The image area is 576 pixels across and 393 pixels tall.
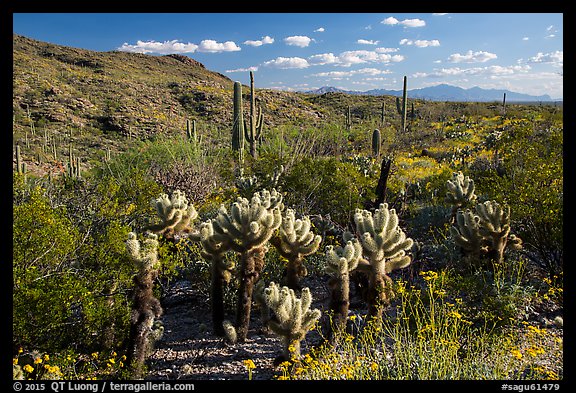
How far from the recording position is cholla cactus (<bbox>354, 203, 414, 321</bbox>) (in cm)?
468

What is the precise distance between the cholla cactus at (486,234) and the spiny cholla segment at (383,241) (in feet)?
5.99

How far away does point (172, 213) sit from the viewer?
6.45 meters

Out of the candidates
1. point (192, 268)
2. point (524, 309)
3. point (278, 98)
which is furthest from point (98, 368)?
point (278, 98)

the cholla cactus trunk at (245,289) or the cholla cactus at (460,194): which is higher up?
the cholla cactus at (460,194)

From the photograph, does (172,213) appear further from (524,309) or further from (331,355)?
(524,309)

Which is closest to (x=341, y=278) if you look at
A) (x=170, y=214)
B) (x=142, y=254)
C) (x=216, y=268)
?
(x=216, y=268)

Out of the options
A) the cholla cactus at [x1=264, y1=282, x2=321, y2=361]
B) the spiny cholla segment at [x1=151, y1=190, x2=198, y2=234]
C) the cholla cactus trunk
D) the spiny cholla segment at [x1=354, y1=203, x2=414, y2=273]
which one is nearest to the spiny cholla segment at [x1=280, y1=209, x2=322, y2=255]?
the cholla cactus trunk

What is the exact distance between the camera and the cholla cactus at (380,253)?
468 cm

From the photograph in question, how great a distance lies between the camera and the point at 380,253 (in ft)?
15.7

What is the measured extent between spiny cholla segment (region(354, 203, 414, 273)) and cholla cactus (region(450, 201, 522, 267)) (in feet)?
5.99

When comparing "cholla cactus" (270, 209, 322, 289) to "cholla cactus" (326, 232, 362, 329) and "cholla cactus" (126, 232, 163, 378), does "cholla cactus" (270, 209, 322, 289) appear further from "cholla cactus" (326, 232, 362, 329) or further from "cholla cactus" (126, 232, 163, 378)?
"cholla cactus" (126, 232, 163, 378)

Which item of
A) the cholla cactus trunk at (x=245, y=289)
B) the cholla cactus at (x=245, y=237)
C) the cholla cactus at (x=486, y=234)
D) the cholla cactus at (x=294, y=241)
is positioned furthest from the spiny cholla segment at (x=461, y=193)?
the cholla cactus trunk at (x=245, y=289)

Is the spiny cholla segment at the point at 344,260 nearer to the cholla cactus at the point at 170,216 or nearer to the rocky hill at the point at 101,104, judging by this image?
the cholla cactus at the point at 170,216

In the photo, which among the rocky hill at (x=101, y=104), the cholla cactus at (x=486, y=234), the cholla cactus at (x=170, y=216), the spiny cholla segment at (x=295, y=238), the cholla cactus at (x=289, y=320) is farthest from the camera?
the rocky hill at (x=101, y=104)
